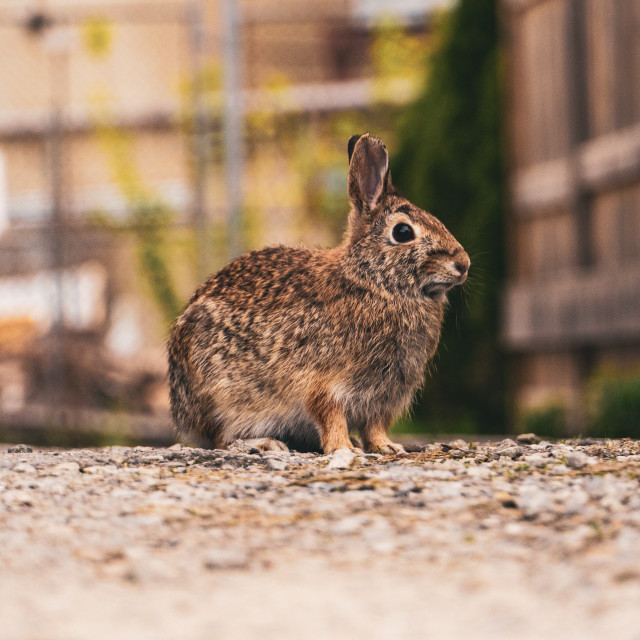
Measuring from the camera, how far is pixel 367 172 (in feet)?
15.6

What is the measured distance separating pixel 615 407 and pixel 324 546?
4.76m

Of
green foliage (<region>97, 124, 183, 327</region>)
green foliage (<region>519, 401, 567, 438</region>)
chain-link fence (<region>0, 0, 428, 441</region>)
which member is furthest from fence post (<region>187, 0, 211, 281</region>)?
green foliage (<region>519, 401, 567, 438</region>)

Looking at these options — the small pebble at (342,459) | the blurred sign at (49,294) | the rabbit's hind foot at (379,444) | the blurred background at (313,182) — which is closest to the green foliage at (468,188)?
the blurred background at (313,182)

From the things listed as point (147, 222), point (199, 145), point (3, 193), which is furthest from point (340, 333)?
point (3, 193)

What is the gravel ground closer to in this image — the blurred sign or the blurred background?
the blurred background

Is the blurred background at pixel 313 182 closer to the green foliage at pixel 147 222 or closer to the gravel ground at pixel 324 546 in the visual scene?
the green foliage at pixel 147 222

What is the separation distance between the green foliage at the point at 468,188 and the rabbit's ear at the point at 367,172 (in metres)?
5.02

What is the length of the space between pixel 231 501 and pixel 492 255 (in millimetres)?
6750

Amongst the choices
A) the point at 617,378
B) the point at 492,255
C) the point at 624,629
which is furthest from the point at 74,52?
the point at 624,629

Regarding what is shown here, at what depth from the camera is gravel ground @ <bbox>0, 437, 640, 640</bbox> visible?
2.52 m

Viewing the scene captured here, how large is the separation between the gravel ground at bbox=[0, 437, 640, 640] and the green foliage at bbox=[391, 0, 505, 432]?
550cm

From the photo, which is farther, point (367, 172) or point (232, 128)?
point (232, 128)

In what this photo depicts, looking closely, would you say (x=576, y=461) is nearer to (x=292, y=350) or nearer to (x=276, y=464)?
(x=276, y=464)

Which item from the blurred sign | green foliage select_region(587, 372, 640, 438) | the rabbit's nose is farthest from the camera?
the blurred sign
